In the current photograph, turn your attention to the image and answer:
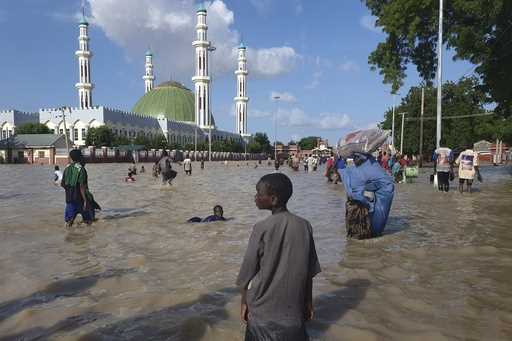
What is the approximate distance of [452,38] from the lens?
16625 millimetres

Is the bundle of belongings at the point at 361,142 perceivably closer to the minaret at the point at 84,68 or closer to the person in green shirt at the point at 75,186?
the person in green shirt at the point at 75,186

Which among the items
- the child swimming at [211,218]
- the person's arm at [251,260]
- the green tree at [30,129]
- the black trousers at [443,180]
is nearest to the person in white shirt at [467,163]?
the black trousers at [443,180]

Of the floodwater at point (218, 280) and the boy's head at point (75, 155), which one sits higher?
the boy's head at point (75, 155)

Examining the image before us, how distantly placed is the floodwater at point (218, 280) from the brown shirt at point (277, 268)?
1.08 meters

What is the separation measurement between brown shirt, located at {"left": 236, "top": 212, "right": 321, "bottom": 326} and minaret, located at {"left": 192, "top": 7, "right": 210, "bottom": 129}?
92061mm

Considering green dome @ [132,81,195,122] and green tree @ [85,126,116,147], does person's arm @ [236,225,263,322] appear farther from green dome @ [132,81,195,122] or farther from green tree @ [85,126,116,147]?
green dome @ [132,81,195,122]

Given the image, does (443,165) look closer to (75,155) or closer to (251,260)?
(75,155)

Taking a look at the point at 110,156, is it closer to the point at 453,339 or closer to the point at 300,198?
the point at 300,198

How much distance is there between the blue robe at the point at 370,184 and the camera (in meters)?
6.55

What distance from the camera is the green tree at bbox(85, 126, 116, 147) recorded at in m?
62.1

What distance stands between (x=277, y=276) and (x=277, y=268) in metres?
0.05

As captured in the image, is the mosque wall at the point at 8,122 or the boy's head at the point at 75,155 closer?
the boy's head at the point at 75,155

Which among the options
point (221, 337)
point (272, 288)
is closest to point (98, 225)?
point (221, 337)

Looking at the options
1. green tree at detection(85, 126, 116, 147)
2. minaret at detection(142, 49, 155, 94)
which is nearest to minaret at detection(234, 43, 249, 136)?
minaret at detection(142, 49, 155, 94)
